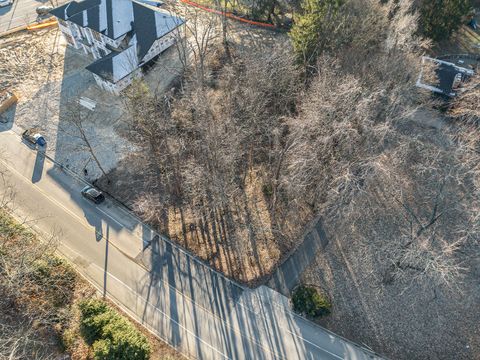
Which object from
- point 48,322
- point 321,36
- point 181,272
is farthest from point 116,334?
point 321,36

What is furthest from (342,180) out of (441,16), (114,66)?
(114,66)

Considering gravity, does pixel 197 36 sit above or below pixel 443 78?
below

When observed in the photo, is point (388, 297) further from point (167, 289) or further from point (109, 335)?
point (109, 335)

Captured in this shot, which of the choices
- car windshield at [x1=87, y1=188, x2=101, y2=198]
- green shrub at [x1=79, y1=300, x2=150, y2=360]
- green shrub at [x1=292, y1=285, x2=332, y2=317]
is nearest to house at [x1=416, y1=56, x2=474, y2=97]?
green shrub at [x1=292, y1=285, x2=332, y2=317]

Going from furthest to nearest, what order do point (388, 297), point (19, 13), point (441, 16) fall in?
point (19, 13), point (441, 16), point (388, 297)

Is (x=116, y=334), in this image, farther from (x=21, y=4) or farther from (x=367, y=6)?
(x=21, y=4)

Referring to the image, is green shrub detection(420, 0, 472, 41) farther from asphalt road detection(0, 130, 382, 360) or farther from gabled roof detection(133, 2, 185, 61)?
asphalt road detection(0, 130, 382, 360)
